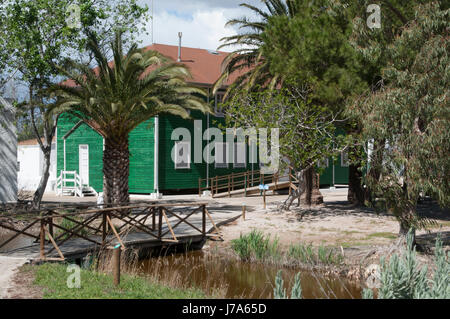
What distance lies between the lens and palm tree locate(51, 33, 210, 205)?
1766 centimetres

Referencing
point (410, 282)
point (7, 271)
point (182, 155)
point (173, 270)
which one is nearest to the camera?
point (410, 282)

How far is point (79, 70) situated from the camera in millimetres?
18500

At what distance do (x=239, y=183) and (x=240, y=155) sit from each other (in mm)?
1601

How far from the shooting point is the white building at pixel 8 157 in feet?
70.8

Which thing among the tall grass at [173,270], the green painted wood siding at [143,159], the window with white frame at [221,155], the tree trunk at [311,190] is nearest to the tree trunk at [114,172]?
the tall grass at [173,270]

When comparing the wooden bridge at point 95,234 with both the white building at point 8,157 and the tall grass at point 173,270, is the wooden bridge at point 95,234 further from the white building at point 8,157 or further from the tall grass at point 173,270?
the white building at point 8,157

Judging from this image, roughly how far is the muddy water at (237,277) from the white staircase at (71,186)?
15168 millimetres

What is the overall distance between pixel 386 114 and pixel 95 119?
10867mm

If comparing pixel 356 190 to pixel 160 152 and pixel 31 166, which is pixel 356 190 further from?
pixel 31 166

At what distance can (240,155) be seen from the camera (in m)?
29.7

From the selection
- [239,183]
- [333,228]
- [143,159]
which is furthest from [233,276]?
[239,183]

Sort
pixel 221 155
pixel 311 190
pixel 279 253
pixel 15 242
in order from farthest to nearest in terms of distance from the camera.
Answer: pixel 221 155 < pixel 311 190 < pixel 15 242 < pixel 279 253

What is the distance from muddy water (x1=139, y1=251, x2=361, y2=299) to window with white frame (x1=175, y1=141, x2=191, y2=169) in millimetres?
13163
